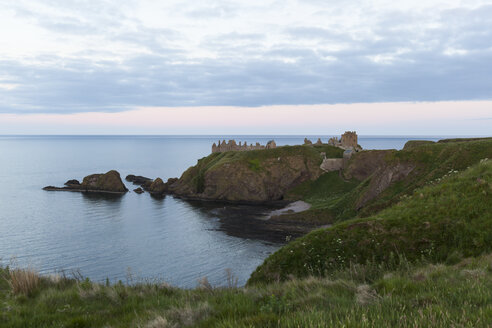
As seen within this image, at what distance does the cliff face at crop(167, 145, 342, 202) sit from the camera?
103 meters

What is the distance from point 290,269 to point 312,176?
8652cm

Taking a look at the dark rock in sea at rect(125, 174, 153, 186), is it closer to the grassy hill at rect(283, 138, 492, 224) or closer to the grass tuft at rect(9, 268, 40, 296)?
the grassy hill at rect(283, 138, 492, 224)

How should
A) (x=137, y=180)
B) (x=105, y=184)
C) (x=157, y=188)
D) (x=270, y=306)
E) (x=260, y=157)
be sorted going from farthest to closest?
(x=137, y=180) → (x=157, y=188) → (x=105, y=184) → (x=260, y=157) → (x=270, y=306)

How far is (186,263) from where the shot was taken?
163ft

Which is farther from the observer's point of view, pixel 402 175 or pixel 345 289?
pixel 402 175

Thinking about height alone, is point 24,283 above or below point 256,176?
above

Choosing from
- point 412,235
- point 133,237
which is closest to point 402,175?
point 412,235

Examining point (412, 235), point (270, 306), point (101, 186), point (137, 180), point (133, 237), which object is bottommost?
point (133, 237)

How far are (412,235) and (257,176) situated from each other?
279 ft

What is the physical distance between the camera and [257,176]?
105000 mm

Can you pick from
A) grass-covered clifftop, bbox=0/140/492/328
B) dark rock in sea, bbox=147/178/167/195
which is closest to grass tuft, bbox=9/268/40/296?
grass-covered clifftop, bbox=0/140/492/328

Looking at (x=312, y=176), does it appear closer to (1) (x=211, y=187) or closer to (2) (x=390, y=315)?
(1) (x=211, y=187)

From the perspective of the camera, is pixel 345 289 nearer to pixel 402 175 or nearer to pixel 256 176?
pixel 402 175

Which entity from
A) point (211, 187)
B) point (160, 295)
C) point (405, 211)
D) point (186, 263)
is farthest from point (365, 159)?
point (160, 295)
